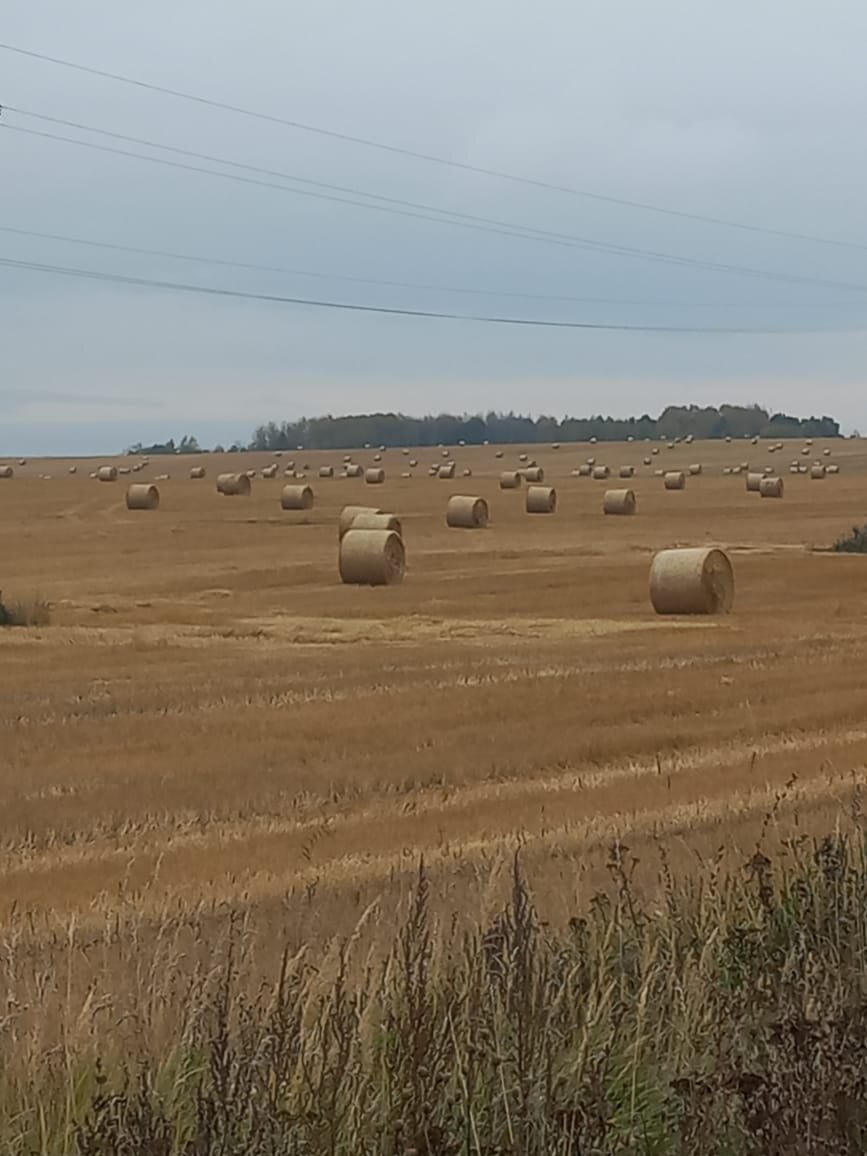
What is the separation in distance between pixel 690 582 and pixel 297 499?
31286 mm

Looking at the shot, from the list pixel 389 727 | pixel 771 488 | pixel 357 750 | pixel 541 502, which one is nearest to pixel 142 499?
pixel 541 502

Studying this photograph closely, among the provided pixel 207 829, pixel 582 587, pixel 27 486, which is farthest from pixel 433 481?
pixel 207 829

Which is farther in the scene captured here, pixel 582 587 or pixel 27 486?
pixel 27 486

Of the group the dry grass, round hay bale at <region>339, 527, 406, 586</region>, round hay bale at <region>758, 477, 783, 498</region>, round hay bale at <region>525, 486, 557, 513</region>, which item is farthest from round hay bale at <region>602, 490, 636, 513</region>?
round hay bale at <region>339, 527, 406, 586</region>

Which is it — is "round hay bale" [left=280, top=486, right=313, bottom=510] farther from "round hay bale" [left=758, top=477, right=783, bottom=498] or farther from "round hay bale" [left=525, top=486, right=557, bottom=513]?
"round hay bale" [left=758, top=477, right=783, bottom=498]

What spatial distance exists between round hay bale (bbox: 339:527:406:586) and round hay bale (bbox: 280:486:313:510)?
24824 mm

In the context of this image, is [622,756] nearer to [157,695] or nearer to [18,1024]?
[157,695]

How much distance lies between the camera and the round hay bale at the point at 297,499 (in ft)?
188

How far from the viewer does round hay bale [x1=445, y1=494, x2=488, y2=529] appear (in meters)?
49.5

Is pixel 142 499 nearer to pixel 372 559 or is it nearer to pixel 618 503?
pixel 618 503

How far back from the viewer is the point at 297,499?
57.2 meters

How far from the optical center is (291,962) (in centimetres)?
585

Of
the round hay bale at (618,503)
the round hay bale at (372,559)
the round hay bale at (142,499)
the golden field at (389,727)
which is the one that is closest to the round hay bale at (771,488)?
the round hay bale at (618,503)

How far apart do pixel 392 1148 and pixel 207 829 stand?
7.45 meters
